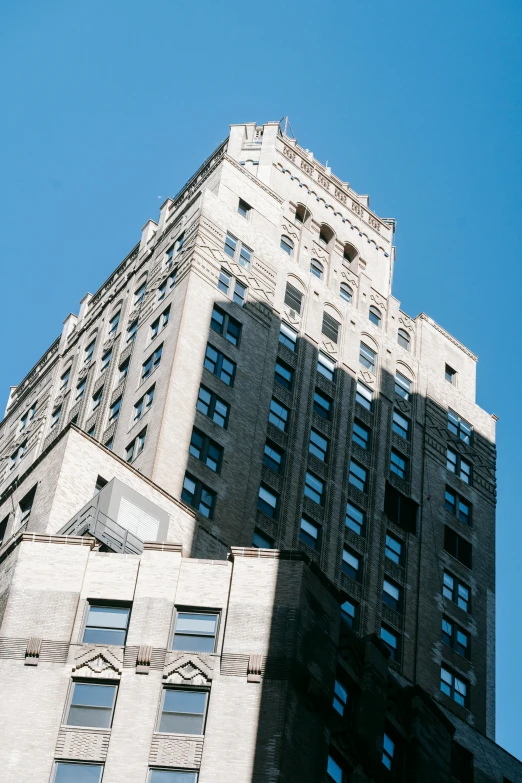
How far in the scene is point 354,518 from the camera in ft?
238

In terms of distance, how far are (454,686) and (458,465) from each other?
15.3 metres

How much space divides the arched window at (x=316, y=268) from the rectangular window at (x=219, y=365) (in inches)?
509

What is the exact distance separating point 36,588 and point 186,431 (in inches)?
790

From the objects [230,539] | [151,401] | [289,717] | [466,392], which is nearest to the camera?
[289,717]

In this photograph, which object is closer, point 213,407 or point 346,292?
→ point 213,407

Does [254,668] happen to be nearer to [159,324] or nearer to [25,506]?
[25,506]

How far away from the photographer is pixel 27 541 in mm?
49250

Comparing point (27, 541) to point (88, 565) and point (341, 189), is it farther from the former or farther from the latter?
point (341, 189)

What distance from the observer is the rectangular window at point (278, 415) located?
7256 centimetres

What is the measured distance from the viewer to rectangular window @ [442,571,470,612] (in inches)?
2913

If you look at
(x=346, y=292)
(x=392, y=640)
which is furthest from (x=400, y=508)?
(x=346, y=292)

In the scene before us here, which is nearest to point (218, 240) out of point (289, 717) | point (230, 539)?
point (230, 539)

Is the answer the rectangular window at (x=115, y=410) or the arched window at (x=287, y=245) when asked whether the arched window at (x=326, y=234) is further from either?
the rectangular window at (x=115, y=410)

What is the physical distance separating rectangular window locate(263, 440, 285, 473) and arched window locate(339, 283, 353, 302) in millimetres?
15321
